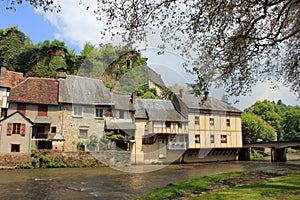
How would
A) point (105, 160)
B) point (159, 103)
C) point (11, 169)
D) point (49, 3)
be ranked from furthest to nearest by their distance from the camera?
point (159, 103), point (105, 160), point (11, 169), point (49, 3)

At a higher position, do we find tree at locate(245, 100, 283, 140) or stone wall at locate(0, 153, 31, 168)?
tree at locate(245, 100, 283, 140)

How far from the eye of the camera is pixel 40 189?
16.1 m

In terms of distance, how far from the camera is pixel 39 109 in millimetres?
31781

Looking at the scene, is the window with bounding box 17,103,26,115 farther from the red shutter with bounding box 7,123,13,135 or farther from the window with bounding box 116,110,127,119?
the window with bounding box 116,110,127,119

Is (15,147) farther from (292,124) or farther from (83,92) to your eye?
(292,124)

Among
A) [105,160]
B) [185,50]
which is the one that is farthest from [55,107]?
[185,50]

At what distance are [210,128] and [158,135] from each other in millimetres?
8453

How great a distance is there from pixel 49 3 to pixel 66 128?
27.5 metres

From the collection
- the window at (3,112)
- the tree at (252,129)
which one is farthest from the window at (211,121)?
the window at (3,112)

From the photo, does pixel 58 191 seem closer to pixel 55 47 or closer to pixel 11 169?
pixel 11 169

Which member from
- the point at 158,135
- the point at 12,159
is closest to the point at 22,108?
the point at 12,159

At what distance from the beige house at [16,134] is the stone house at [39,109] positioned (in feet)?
4.22

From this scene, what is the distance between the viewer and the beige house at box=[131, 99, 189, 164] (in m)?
34.5

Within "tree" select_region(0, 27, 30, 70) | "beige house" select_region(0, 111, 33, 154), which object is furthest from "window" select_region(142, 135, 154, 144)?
"tree" select_region(0, 27, 30, 70)
